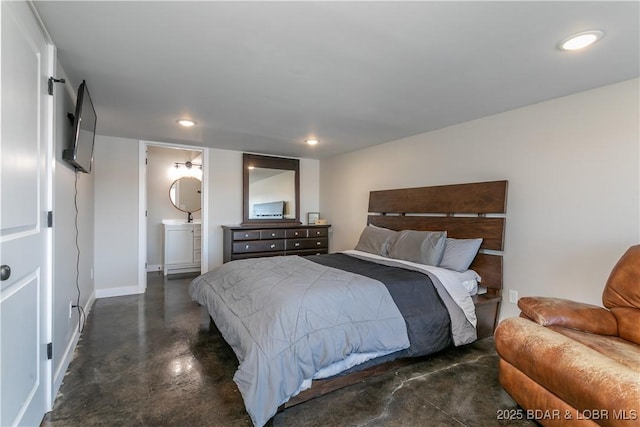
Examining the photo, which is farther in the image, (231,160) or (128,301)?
(231,160)

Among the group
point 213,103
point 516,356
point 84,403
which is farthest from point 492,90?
point 84,403

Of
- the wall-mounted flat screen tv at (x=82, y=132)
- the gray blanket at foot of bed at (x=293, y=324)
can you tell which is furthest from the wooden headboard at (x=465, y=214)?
the wall-mounted flat screen tv at (x=82, y=132)

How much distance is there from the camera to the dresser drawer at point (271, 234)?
4.66m

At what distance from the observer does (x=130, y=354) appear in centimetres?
250

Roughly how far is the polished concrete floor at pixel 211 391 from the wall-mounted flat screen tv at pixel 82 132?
1.56 metres

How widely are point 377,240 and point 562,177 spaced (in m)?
1.93

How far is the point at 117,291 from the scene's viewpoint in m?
4.18

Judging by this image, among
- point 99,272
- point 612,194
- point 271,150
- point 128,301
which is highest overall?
point 271,150

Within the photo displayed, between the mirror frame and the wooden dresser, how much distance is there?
0.30m

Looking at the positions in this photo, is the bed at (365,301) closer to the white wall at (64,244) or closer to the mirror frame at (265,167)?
the white wall at (64,244)

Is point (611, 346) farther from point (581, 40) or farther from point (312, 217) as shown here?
point (312, 217)

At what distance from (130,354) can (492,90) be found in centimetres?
370

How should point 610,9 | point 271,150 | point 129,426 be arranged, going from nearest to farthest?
point 610,9 < point 129,426 < point 271,150

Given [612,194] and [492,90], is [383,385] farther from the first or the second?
[492,90]
